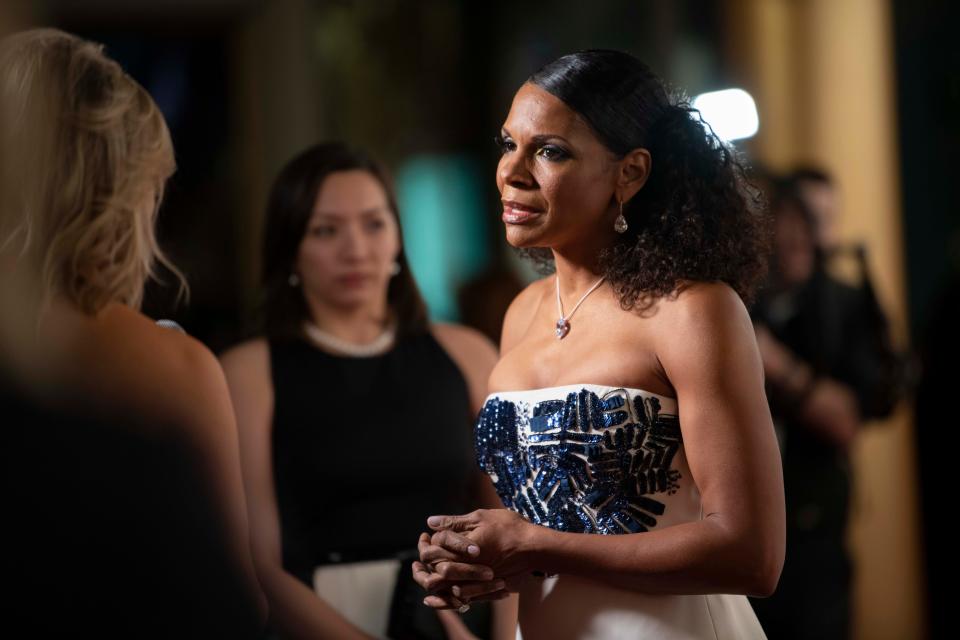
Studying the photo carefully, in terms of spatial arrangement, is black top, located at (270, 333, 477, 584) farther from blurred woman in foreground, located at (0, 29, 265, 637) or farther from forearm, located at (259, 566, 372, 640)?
blurred woman in foreground, located at (0, 29, 265, 637)

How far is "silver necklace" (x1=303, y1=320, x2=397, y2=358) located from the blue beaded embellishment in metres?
1.03

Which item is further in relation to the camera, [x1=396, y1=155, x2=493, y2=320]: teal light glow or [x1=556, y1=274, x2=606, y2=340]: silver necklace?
[x1=396, y1=155, x2=493, y2=320]: teal light glow

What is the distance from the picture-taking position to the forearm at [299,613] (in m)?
2.44

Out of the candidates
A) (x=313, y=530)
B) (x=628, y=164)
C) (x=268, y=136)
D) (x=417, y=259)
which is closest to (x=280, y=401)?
(x=313, y=530)

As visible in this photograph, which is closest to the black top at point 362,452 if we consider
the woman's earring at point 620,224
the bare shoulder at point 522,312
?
the bare shoulder at point 522,312

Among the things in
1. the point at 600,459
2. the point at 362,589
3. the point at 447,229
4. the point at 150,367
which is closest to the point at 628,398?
the point at 600,459

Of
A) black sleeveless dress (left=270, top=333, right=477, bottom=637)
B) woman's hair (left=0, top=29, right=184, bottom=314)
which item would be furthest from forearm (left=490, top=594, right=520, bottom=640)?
woman's hair (left=0, top=29, right=184, bottom=314)

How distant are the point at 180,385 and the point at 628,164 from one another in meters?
0.74

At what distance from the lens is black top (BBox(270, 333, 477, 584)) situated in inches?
104

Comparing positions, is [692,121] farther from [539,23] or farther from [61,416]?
[539,23]

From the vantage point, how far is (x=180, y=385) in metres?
1.68

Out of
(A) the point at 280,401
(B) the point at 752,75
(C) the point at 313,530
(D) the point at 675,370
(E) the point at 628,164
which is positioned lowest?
(C) the point at 313,530

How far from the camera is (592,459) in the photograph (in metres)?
1.76

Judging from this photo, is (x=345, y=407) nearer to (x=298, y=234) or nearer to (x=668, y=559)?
(x=298, y=234)
